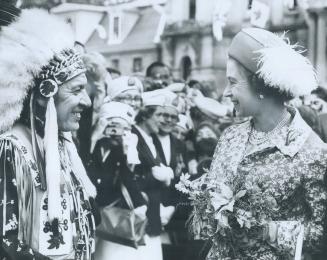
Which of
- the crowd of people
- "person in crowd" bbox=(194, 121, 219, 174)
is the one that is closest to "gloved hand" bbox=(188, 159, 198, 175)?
"person in crowd" bbox=(194, 121, 219, 174)

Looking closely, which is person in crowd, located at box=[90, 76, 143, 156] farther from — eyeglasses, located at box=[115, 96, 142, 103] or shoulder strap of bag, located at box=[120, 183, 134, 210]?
shoulder strap of bag, located at box=[120, 183, 134, 210]

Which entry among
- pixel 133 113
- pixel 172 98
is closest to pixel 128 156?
pixel 133 113

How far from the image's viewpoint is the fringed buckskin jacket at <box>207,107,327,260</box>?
8.70 feet

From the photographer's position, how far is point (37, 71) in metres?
2.58

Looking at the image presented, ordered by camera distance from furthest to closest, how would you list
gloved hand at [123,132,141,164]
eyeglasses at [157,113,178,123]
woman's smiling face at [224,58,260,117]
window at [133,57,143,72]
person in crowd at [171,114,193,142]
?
window at [133,57,143,72] → person in crowd at [171,114,193,142] → eyeglasses at [157,113,178,123] → gloved hand at [123,132,141,164] → woman's smiling face at [224,58,260,117]

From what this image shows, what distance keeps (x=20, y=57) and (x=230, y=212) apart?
3.59ft

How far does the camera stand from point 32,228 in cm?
254

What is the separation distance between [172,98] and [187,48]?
158 centimetres

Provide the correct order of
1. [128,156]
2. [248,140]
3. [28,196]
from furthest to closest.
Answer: [128,156], [248,140], [28,196]

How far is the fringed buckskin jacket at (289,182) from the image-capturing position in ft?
8.70

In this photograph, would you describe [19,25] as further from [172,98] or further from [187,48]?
[187,48]

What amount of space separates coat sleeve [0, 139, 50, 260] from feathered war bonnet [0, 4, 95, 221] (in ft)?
0.46

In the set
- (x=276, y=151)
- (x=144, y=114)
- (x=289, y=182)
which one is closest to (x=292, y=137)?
(x=276, y=151)

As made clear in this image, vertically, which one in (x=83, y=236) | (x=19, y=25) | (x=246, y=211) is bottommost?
(x=83, y=236)
